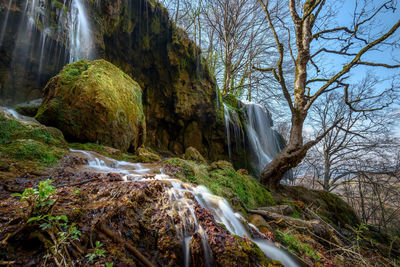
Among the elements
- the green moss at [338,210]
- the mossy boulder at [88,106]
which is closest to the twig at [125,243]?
the mossy boulder at [88,106]

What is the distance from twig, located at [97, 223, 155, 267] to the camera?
1359mm

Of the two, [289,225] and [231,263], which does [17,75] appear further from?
[289,225]

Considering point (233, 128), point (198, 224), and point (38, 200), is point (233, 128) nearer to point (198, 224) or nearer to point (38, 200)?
point (198, 224)

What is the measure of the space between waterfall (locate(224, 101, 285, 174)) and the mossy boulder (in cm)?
732

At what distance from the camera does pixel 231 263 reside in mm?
1584

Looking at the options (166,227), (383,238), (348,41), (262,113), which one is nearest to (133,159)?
(166,227)

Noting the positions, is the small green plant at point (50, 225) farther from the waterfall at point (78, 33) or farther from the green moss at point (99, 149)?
the waterfall at point (78, 33)

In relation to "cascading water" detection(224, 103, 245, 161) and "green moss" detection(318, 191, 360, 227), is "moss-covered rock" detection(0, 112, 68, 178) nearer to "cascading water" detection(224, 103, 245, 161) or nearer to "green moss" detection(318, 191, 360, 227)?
"cascading water" detection(224, 103, 245, 161)

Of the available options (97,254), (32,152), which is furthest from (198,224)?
(32,152)

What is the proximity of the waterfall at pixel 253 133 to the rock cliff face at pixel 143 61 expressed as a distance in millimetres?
845

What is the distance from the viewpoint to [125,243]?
140 centimetres

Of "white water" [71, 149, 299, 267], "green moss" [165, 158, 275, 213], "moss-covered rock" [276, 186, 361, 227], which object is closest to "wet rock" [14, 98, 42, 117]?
"white water" [71, 149, 299, 267]

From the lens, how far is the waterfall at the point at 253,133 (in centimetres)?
1188

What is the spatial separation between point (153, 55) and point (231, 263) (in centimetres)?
1051
